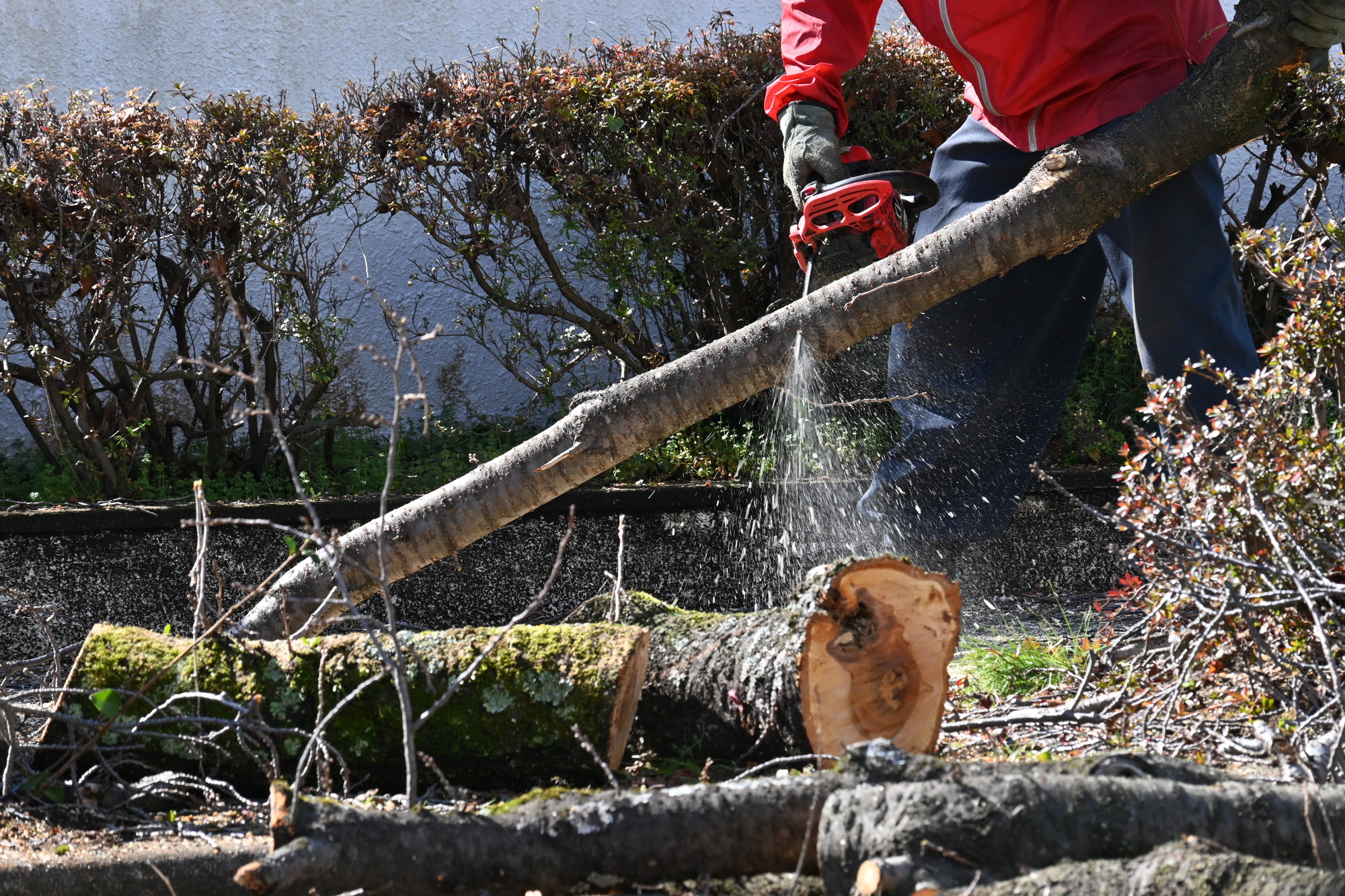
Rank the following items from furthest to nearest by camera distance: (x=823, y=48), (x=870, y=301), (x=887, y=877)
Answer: (x=823, y=48)
(x=870, y=301)
(x=887, y=877)

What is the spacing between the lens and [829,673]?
78.6 inches

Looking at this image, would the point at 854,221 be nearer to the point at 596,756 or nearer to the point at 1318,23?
the point at 1318,23

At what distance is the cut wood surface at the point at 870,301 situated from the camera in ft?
8.18

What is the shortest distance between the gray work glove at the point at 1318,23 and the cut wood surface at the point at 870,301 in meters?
0.03

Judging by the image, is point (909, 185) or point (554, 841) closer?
point (554, 841)

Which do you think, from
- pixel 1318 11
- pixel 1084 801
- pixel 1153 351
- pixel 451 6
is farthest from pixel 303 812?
pixel 451 6

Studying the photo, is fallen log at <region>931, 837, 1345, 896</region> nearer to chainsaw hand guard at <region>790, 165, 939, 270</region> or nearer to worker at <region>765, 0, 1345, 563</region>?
worker at <region>765, 0, 1345, 563</region>

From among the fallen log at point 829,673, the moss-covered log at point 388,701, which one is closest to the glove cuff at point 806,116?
the fallen log at point 829,673

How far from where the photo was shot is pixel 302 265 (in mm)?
4418

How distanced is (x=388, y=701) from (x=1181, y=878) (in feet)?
4.53

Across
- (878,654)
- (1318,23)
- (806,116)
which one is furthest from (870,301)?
(1318,23)

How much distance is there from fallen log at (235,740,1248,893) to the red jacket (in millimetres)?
2130

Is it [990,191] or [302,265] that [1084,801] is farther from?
[302,265]

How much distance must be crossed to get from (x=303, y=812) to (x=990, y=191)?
269 centimetres
